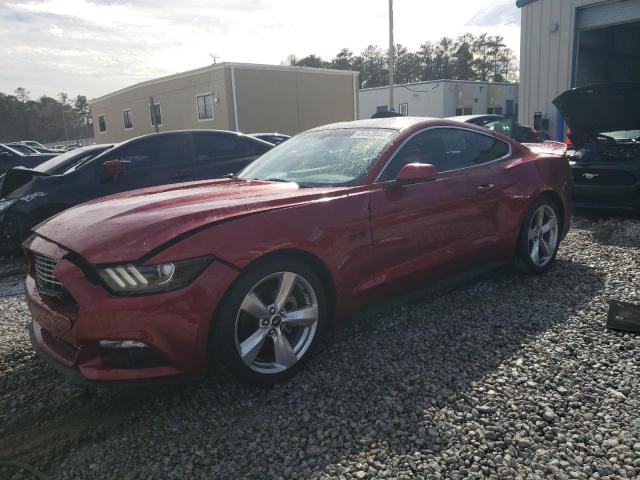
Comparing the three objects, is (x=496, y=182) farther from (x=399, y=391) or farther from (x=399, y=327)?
(x=399, y=391)

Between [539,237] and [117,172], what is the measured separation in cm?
483

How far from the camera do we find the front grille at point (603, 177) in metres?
6.16

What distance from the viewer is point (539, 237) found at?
444 cm

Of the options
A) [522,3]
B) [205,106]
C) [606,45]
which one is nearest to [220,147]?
[522,3]

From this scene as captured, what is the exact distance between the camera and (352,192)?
10.1 feet

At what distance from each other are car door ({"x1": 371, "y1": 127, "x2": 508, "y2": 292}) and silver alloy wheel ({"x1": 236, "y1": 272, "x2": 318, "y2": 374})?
0.60m

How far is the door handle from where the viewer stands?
3822mm

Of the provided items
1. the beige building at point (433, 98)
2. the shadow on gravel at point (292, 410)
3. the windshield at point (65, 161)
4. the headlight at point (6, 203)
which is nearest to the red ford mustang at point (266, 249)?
the shadow on gravel at point (292, 410)

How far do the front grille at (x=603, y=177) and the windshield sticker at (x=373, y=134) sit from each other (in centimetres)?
421

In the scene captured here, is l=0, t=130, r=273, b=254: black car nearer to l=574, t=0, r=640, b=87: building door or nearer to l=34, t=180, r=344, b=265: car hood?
l=34, t=180, r=344, b=265: car hood

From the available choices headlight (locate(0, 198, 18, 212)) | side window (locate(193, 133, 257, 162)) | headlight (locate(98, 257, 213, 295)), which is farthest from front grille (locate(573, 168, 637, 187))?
headlight (locate(0, 198, 18, 212))

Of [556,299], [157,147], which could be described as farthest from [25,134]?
[556,299]

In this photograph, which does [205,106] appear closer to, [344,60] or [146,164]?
[146,164]

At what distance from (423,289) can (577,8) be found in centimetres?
1082
